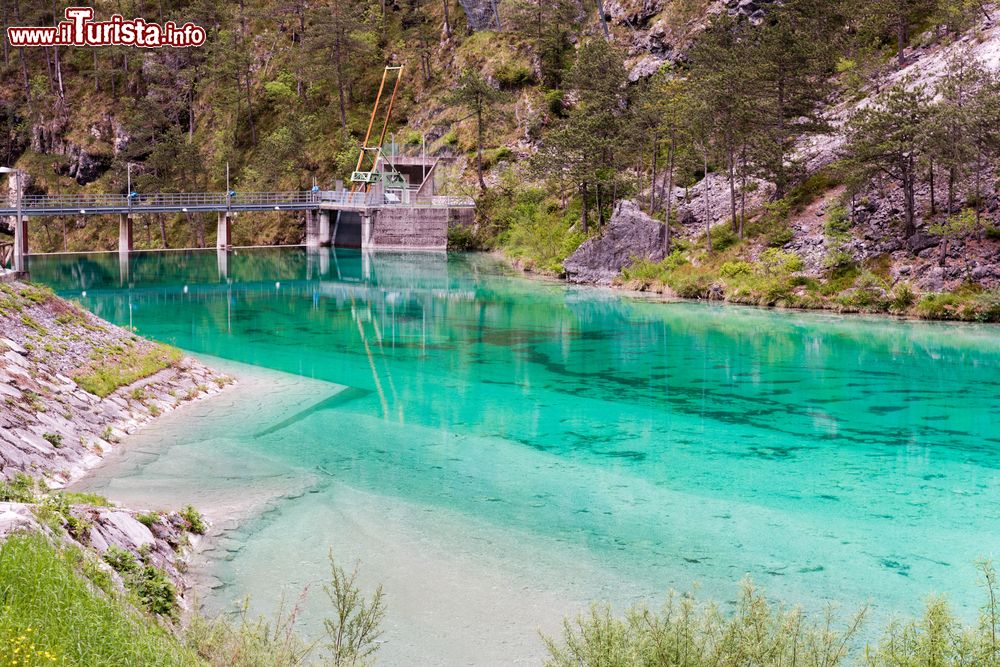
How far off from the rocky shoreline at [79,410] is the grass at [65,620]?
0.84 m

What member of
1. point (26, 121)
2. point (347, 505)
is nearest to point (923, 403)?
point (347, 505)

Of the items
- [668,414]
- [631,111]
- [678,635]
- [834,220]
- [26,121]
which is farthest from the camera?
[26,121]

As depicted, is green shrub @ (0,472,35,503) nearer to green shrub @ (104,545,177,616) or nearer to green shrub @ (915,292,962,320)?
green shrub @ (104,545,177,616)

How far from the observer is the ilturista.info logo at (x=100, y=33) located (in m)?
96.7

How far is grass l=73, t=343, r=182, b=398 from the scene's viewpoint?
21.7 metres

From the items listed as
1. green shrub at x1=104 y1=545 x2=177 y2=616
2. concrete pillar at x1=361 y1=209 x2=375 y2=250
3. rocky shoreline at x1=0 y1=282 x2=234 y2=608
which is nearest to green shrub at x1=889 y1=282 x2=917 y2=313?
rocky shoreline at x1=0 y1=282 x2=234 y2=608

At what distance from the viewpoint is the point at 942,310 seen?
39625 mm

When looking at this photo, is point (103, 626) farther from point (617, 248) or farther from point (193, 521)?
point (617, 248)

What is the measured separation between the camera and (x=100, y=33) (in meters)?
97.9

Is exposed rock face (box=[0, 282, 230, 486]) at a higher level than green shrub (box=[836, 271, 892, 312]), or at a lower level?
lower

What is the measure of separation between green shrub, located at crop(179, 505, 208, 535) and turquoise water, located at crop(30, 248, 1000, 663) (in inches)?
24.1

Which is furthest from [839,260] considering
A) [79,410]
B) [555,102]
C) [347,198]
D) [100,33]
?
[100,33]

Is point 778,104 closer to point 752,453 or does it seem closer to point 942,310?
point 942,310

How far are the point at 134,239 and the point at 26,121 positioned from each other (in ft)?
68.5
